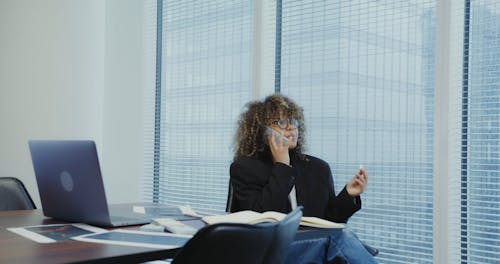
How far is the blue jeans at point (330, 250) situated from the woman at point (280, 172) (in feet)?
1.70

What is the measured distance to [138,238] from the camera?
1.50 m

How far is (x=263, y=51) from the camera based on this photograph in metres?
3.37

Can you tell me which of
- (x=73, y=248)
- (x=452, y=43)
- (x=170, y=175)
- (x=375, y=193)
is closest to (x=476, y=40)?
(x=452, y=43)

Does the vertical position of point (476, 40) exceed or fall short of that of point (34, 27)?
it falls short

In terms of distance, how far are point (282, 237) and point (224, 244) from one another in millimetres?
184

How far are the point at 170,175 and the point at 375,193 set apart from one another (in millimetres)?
1747

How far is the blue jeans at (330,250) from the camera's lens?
5.60ft

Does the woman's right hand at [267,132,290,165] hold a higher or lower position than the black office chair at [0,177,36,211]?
higher

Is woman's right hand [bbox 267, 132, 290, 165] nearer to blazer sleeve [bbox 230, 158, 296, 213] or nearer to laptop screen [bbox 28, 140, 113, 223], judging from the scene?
blazer sleeve [bbox 230, 158, 296, 213]

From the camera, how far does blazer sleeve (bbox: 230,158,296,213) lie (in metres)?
2.28

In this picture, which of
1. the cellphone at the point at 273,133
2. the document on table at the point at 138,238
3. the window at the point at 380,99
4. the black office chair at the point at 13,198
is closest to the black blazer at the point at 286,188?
the cellphone at the point at 273,133

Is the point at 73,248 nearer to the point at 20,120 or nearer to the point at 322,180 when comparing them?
the point at 322,180

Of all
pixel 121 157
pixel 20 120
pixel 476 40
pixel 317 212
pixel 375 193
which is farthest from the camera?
pixel 121 157

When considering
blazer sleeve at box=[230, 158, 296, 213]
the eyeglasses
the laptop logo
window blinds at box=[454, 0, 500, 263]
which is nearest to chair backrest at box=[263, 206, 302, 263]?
the laptop logo
